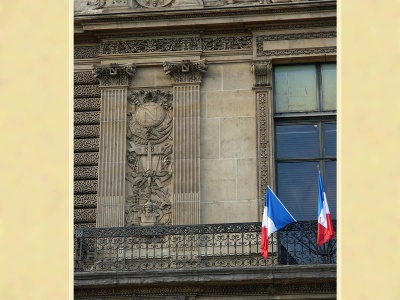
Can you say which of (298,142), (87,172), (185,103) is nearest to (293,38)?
(298,142)

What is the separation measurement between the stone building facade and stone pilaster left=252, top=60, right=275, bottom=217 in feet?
0.06

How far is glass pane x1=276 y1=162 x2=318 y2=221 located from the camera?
55.4ft

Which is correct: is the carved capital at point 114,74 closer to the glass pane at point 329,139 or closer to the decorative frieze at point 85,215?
the decorative frieze at point 85,215

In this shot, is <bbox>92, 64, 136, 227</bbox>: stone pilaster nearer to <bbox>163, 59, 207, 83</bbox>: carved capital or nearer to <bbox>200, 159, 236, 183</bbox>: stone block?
<bbox>163, 59, 207, 83</bbox>: carved capital

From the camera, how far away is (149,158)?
56.7 ft

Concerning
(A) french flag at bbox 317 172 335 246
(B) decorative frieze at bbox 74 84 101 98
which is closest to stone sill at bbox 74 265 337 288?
(A) french flag at bbox 317 172 335 246

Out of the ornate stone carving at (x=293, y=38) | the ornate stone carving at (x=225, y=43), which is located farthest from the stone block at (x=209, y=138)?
the ornate stone carving at (x=293, y=38)

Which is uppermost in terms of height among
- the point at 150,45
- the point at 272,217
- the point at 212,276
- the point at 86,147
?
the point at 150,45

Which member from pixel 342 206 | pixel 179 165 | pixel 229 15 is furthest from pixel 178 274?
pixel 342 206

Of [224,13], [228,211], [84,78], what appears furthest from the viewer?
[84,78]

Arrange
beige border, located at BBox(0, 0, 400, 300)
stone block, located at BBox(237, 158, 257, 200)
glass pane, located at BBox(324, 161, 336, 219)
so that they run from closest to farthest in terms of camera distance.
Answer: beige border, located at BBox(0, 0, 400, 300), stone block, located at BBox(237, 158, 257, 200), glass pane, located at BBox(324, 161, 336, 219)

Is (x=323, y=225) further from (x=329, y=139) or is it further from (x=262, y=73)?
(x=262, y=73)

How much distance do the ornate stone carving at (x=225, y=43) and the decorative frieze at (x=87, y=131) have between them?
2.51 metres

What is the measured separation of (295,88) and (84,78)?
3.93 meters
